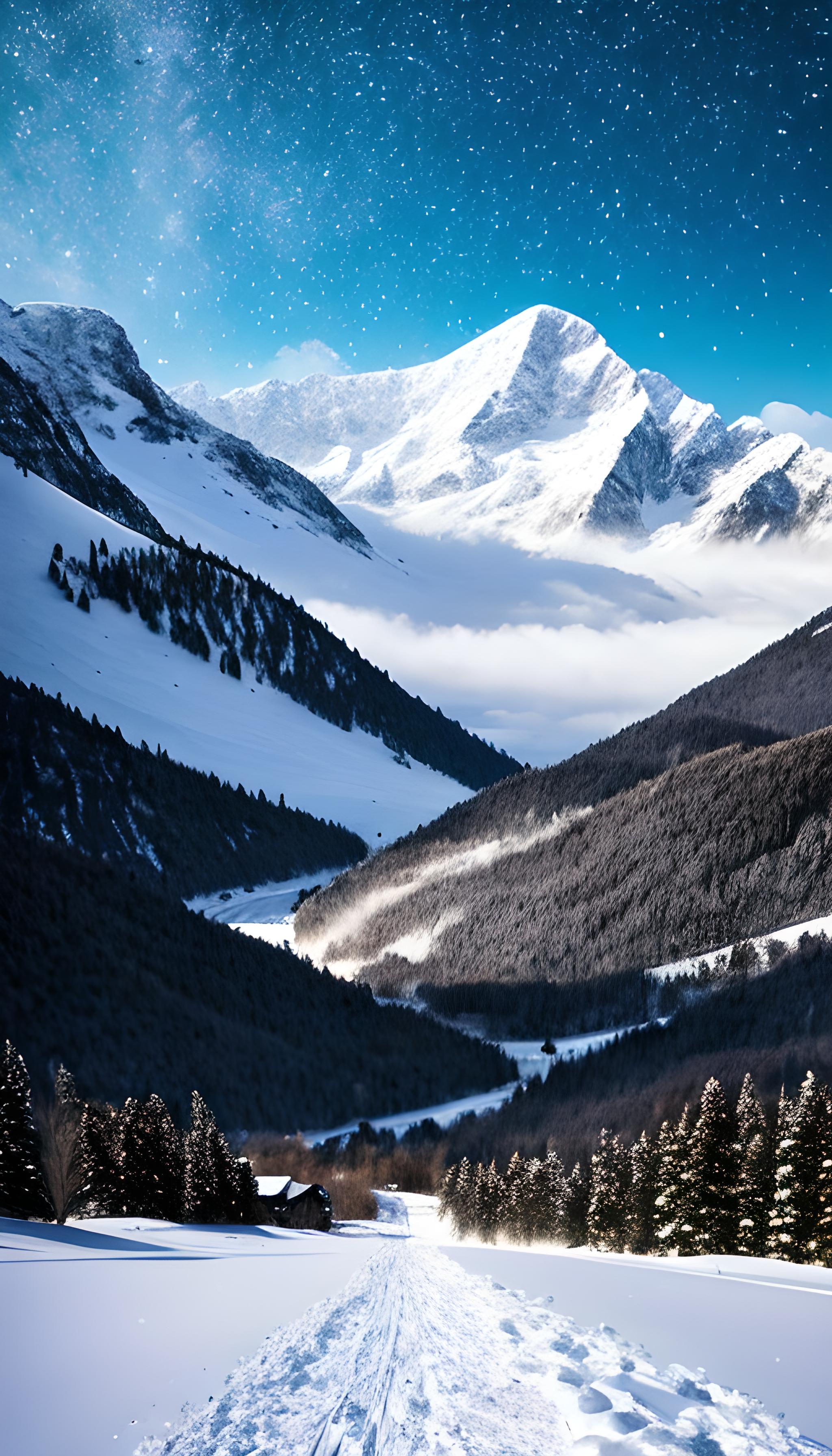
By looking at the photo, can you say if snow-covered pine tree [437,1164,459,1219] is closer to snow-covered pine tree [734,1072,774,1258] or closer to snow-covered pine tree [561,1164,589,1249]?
snow-covered pine tree [561,1164,589,1249]

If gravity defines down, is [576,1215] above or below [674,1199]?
below

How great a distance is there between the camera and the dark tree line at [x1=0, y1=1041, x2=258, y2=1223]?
30.2 metres

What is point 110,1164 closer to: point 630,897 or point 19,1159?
point 19,1159

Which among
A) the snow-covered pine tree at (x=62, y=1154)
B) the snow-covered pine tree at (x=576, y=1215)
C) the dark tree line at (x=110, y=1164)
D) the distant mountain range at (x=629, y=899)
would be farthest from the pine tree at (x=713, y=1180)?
the distant mountain range at (x=629, y=899)

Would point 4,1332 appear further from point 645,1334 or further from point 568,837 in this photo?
point 568,837

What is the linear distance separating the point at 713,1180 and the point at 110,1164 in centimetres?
2531

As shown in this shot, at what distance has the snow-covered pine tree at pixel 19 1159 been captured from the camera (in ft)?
95.7

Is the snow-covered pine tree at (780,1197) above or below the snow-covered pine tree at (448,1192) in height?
above

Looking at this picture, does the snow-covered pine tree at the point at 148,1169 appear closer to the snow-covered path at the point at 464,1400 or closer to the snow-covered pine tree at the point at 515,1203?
the snow-covered pine tree at the point at 515,1203

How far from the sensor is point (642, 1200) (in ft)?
146

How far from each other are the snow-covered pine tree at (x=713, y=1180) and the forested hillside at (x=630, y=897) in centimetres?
11534

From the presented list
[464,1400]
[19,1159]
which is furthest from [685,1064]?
[464,1400]

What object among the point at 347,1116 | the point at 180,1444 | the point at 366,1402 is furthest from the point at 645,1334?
the point at 347,1116

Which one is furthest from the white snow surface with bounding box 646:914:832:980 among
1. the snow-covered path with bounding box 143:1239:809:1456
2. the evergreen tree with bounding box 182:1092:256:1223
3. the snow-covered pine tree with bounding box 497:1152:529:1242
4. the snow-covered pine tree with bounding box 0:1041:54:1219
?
the snow-covered path with bounding box 143:1239:809:1456
